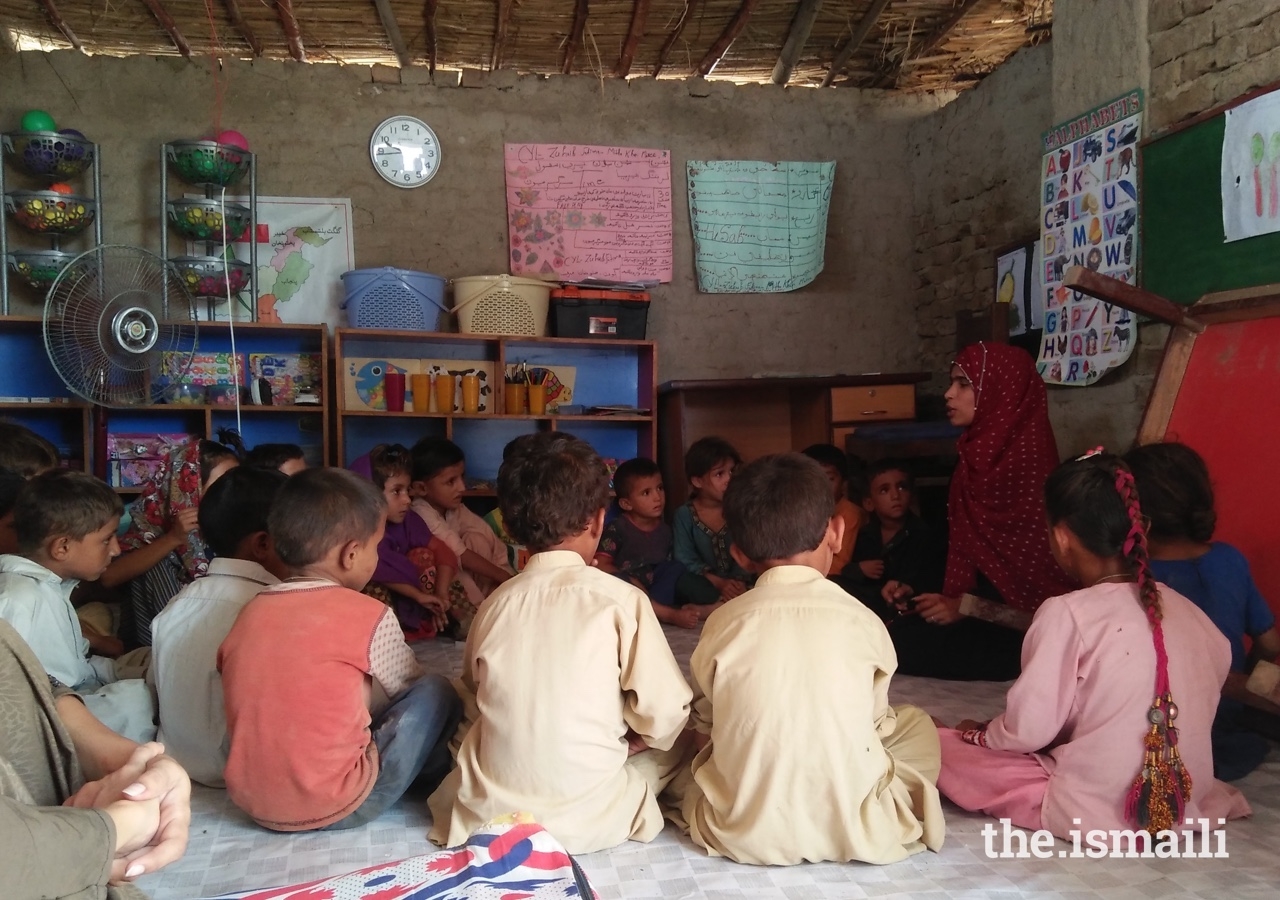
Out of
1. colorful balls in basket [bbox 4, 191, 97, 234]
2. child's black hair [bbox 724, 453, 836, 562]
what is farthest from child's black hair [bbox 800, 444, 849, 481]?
colorful balls in basket [bbox 4, 191, 97, 234]

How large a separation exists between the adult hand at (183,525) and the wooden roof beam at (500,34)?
9.16 ft

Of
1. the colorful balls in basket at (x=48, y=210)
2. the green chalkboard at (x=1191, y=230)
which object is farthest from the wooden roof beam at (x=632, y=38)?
the colorful balls in basket at (x=48, y=210)

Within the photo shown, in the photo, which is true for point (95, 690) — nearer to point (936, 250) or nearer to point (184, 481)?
point (184, 481)

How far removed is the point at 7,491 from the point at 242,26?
9.38 feet

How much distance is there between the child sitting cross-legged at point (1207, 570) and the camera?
2180 mm

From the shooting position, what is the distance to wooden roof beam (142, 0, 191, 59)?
4215mm

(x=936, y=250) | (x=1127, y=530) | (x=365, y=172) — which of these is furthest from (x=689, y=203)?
(x=1127, y=530)

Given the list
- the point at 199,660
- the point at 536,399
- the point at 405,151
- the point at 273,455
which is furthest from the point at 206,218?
the point at 199,660

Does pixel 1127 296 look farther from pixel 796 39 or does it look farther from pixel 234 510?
pixel 796 39

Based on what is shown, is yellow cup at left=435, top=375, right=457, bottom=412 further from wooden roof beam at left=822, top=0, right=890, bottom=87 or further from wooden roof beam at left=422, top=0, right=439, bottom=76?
wooden roof beam at left=822, top=0, right=890, bottom=87

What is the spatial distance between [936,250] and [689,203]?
1442 mm

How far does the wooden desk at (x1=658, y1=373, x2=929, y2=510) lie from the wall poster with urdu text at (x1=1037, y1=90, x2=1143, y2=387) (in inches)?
43.8

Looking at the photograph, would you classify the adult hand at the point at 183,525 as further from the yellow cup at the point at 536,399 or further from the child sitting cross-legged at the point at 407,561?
the yellow cup at the point at 536,399

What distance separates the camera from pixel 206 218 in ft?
14.3
